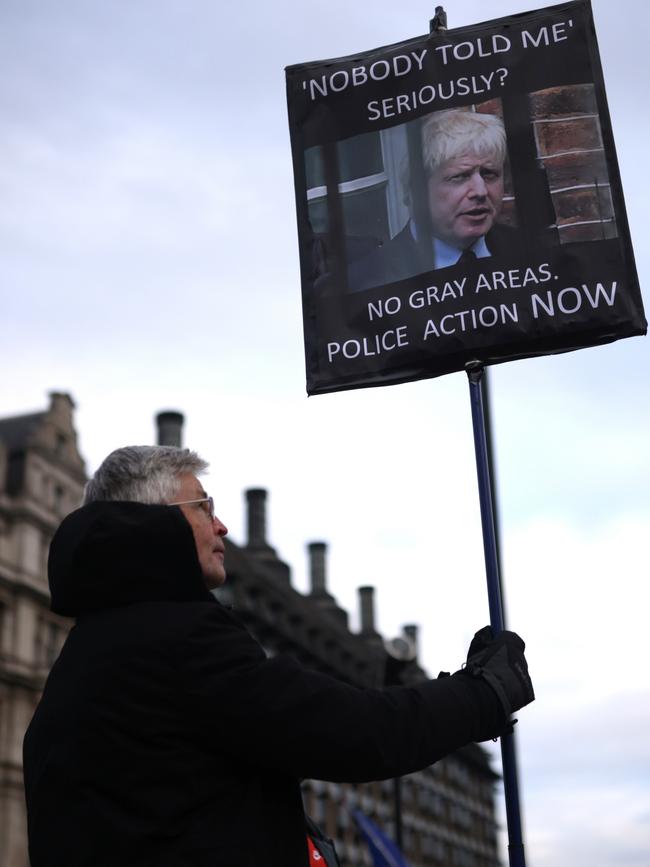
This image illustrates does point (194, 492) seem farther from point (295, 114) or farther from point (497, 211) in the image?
point (295, 114)

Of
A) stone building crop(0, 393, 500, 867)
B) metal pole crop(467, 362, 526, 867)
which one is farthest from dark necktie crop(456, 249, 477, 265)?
stone building crop(0, 393, 500, 867)

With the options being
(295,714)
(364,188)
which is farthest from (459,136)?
(295,714)

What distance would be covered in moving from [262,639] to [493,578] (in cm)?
4814

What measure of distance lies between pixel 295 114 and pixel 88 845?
2803mm

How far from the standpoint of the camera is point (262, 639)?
50.9 metres

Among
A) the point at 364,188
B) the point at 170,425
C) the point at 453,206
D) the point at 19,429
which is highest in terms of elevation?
the point at 170,425

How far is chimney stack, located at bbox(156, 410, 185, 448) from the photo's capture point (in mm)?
50125

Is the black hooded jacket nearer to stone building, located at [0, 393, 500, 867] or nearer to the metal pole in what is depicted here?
the metal pole

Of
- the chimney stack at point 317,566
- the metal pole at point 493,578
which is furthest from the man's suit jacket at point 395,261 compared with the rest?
the chimney stack at point 317,566

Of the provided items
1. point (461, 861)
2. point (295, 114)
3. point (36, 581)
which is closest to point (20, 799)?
point (36, 581)

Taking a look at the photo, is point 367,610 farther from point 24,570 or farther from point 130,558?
point 130,558

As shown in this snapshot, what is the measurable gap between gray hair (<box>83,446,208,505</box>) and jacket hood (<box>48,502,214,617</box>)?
0.19 m

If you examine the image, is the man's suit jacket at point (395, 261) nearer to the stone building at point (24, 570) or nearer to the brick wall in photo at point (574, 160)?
the brick wall in photo at point (574, 160)

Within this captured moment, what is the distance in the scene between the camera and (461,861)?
70.9 metres
